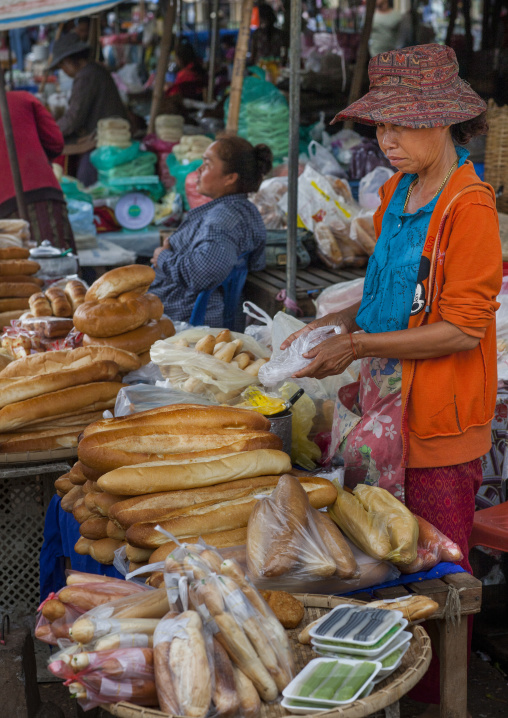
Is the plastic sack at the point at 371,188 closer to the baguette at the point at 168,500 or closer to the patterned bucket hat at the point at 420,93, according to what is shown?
the patterned bucket hat at the point at 420,93

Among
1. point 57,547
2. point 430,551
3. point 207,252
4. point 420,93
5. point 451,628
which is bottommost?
point 57,547

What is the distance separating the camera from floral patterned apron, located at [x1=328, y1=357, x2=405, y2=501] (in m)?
2.27

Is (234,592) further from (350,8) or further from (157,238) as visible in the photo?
(350,8)

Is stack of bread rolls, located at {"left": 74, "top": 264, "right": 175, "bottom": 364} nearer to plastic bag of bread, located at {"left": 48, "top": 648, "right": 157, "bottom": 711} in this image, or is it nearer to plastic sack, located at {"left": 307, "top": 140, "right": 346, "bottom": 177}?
plastic bag of bread, located at {"left": 48, "top": 648, "right": 157, "bottom": 711}

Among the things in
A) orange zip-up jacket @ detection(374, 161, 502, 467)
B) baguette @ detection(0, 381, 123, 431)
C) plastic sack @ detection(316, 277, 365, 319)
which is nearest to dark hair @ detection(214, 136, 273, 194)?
plastic sack @ detection(316, 277, 365, 319)

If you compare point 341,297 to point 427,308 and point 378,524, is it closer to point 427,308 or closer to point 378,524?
point 427,308

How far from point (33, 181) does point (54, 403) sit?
141 inches

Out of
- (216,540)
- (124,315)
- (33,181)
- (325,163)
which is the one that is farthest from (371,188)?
(216,540)

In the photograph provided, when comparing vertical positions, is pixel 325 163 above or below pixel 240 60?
below

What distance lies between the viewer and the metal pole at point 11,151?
5262 millimetres

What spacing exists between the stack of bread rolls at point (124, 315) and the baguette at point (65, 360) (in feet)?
0.34

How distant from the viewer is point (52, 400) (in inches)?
107

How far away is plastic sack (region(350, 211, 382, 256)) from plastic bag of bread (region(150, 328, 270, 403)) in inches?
90.1

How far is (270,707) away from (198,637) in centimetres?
19
